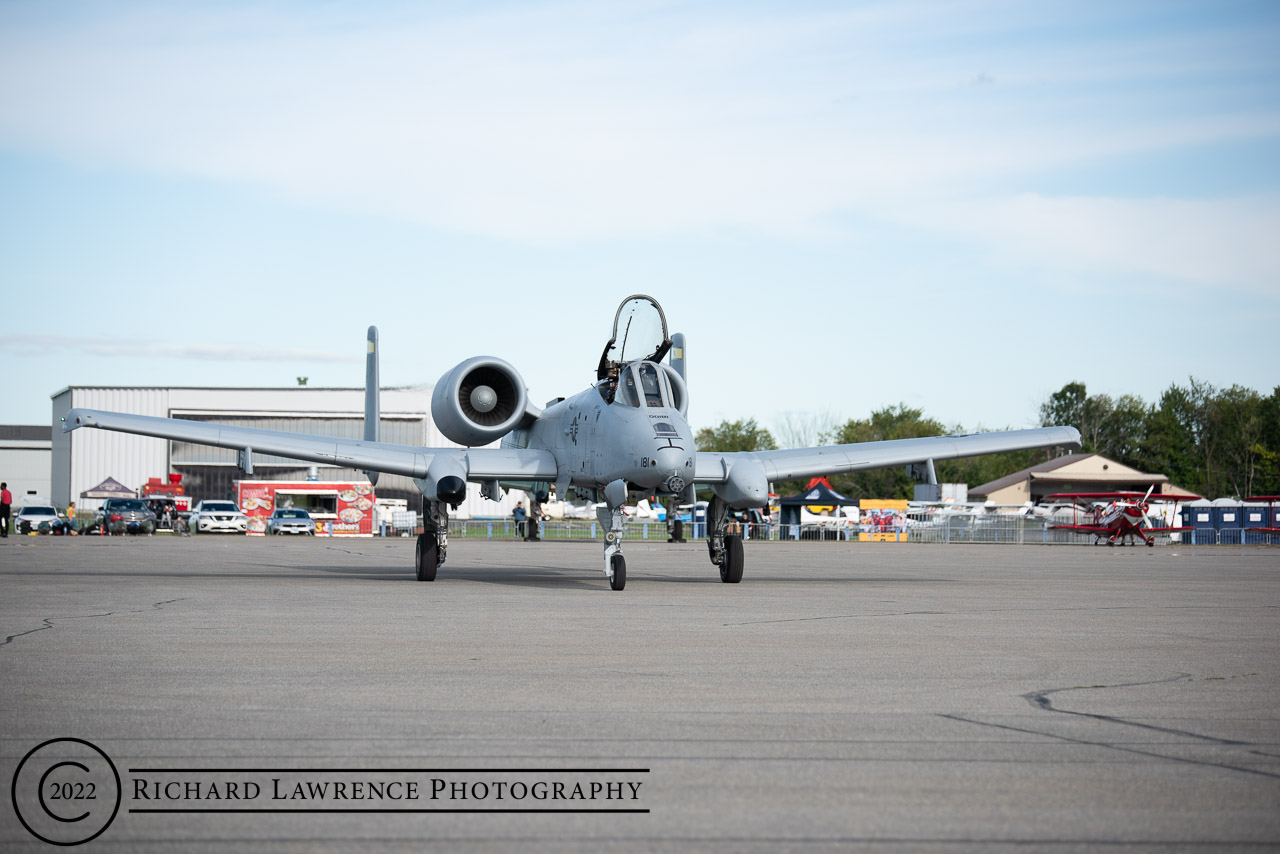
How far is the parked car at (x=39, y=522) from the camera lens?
5375 cm

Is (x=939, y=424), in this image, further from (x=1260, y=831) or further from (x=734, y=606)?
(x=1260, y=831)

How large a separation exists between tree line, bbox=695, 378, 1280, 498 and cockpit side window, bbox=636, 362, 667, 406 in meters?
86.1

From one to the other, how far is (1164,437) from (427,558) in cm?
11581

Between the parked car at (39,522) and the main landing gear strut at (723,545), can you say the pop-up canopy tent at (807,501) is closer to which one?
the parked car at (39,522)

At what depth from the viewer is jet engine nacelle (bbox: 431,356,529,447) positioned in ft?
70.8

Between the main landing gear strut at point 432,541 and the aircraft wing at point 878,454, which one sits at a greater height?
the aircraft wing at point 878,454

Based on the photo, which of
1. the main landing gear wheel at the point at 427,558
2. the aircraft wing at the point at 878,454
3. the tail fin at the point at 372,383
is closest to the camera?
the main landing gear wheel at the point at 427,558

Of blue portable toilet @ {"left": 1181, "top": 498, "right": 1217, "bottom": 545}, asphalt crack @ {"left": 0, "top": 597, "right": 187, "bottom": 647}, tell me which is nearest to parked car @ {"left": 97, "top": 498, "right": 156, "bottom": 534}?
asphalt crack @ {"left": 0, "top": 597, "right": 187, "bottom": 647}

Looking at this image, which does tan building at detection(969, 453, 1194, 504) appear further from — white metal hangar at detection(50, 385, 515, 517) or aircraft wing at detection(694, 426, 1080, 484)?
aircraft wing at detection(694, 426, 1080, 484)

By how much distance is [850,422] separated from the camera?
129 metres

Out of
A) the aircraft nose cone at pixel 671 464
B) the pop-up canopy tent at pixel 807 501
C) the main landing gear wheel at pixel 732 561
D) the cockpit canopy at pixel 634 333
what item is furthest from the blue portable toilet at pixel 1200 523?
the aircraft nose cone at pixel 671 464

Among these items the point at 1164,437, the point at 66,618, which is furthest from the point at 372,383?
the point at 1164,437

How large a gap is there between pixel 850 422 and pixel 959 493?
5376cm

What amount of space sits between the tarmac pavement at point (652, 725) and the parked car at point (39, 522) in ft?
146
